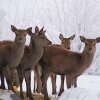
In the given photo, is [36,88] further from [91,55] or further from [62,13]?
[62,13]

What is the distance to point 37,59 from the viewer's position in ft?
34.0

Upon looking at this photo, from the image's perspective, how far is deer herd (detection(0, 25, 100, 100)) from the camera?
1020 centimetres

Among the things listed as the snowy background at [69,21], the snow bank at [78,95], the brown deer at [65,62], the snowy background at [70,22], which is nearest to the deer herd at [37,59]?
the brown deer at [65,62]

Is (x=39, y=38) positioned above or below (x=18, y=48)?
above

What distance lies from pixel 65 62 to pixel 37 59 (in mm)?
1258

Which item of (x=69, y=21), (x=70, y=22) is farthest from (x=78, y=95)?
(x=69, y=21)

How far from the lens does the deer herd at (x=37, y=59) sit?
1020cm

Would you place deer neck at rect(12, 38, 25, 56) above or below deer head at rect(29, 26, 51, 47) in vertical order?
below

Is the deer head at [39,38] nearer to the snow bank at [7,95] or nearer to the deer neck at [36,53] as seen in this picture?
the deer neck at [36,53]

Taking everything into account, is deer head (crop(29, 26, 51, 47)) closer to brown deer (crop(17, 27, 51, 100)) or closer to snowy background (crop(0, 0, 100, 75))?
brown deer (crop(17, 27, 51, 100))

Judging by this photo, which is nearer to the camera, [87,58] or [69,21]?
[87,58]

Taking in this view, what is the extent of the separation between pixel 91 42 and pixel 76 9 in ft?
62.5

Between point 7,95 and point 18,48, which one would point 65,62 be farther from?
point 7,95

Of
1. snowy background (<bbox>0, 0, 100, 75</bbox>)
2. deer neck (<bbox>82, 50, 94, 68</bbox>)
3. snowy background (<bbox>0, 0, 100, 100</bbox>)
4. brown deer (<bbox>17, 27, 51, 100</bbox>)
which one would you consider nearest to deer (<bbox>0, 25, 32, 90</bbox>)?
brown deer (<bbox>17, 27, 51, 100</bbox>)
